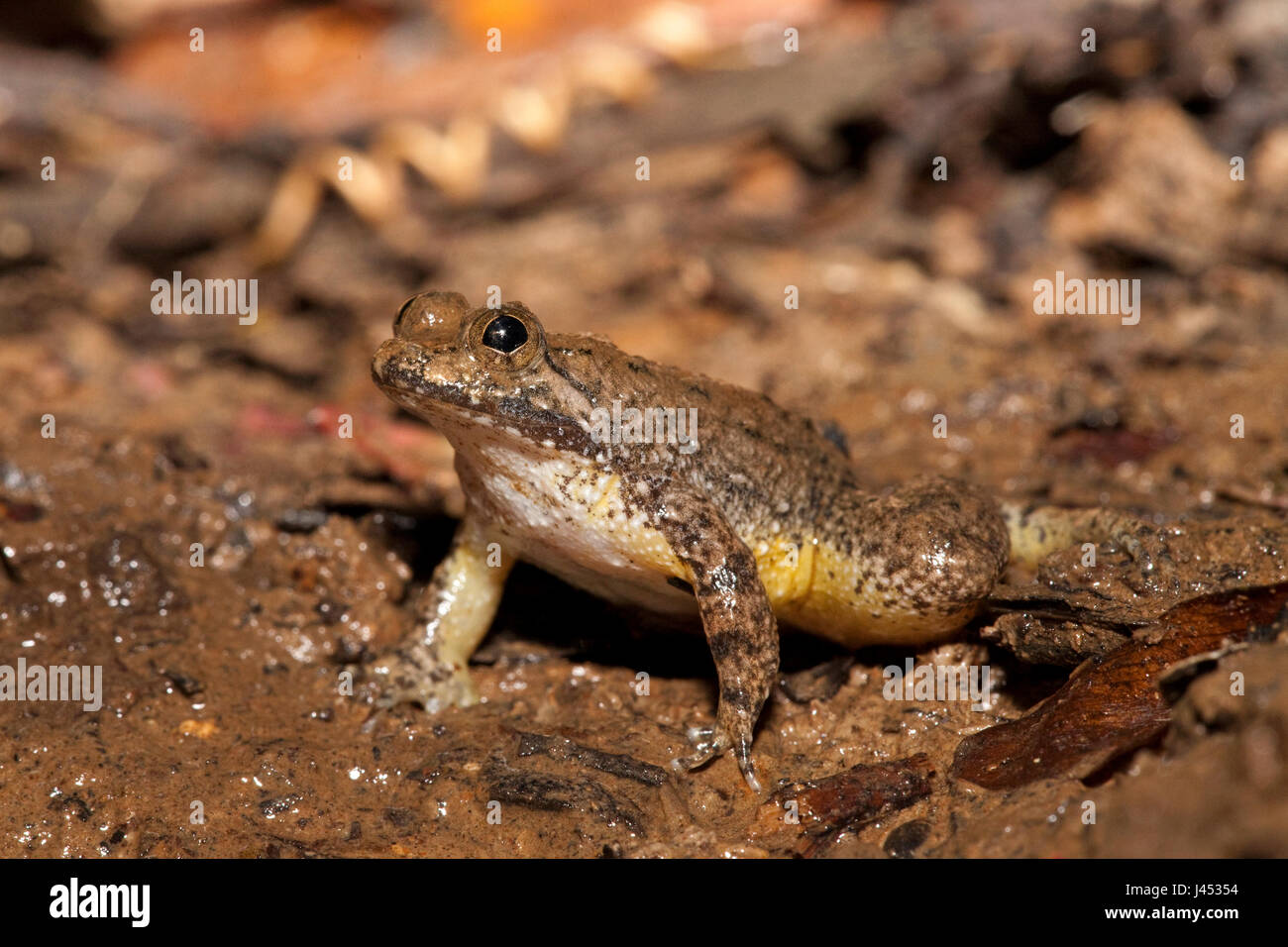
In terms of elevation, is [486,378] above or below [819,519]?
above

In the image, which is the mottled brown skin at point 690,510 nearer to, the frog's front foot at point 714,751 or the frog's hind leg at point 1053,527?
the frog's front foot at point 714,751

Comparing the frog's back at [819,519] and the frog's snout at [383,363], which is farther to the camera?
the frog's back at [819,519]

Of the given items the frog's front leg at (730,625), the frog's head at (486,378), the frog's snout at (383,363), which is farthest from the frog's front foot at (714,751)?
the frog's snout at (383,363)

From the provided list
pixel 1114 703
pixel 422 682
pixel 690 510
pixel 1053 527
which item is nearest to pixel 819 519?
pixel 690 510

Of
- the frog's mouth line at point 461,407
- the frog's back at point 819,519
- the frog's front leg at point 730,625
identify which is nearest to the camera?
the frog's mouth line at point 461,407

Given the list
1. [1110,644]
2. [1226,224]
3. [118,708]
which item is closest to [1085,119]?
[1226,224]

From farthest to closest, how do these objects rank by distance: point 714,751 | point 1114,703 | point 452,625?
point 452,625, point 714,751, point 1114,703

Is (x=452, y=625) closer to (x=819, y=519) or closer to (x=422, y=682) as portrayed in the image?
(x=422, y=682)

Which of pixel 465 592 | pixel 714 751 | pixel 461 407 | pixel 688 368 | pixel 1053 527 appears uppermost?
pixel 688 368
